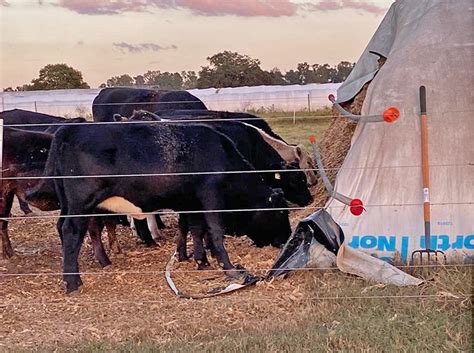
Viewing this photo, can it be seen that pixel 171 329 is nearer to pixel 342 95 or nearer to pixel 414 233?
pixel 414 233

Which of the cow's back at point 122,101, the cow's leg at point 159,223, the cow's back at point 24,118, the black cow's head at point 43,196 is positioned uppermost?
the cow's back at point 24,118

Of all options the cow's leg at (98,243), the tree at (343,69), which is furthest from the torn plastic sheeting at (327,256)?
the tree at (343,69)

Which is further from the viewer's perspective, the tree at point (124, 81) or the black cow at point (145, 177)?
the tree at point (124, 81)

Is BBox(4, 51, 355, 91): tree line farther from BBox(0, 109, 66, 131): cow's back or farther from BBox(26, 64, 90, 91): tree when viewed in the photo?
BBox(0, 109, 66, 131): cow's back

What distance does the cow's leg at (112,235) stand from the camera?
8.62 m

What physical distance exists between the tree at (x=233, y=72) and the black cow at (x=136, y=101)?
1647mm

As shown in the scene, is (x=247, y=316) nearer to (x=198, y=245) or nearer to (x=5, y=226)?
(x=198, y=245)

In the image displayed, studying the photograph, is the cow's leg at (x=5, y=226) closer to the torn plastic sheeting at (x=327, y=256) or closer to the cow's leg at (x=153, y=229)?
the cow's leg at (x=153, y=229)

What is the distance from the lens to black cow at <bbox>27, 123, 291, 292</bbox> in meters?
6.88

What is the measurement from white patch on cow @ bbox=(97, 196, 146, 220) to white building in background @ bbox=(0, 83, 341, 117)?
9044mm

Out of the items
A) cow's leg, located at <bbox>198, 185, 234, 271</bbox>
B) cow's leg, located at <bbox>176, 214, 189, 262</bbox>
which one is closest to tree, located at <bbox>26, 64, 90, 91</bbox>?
cow's leg, located at <bbox>176, 214, 189, 262</bbox>

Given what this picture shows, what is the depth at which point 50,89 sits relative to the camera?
1914cm

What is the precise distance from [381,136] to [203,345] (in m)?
2.73

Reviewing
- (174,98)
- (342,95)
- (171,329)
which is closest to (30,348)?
(171,329)
